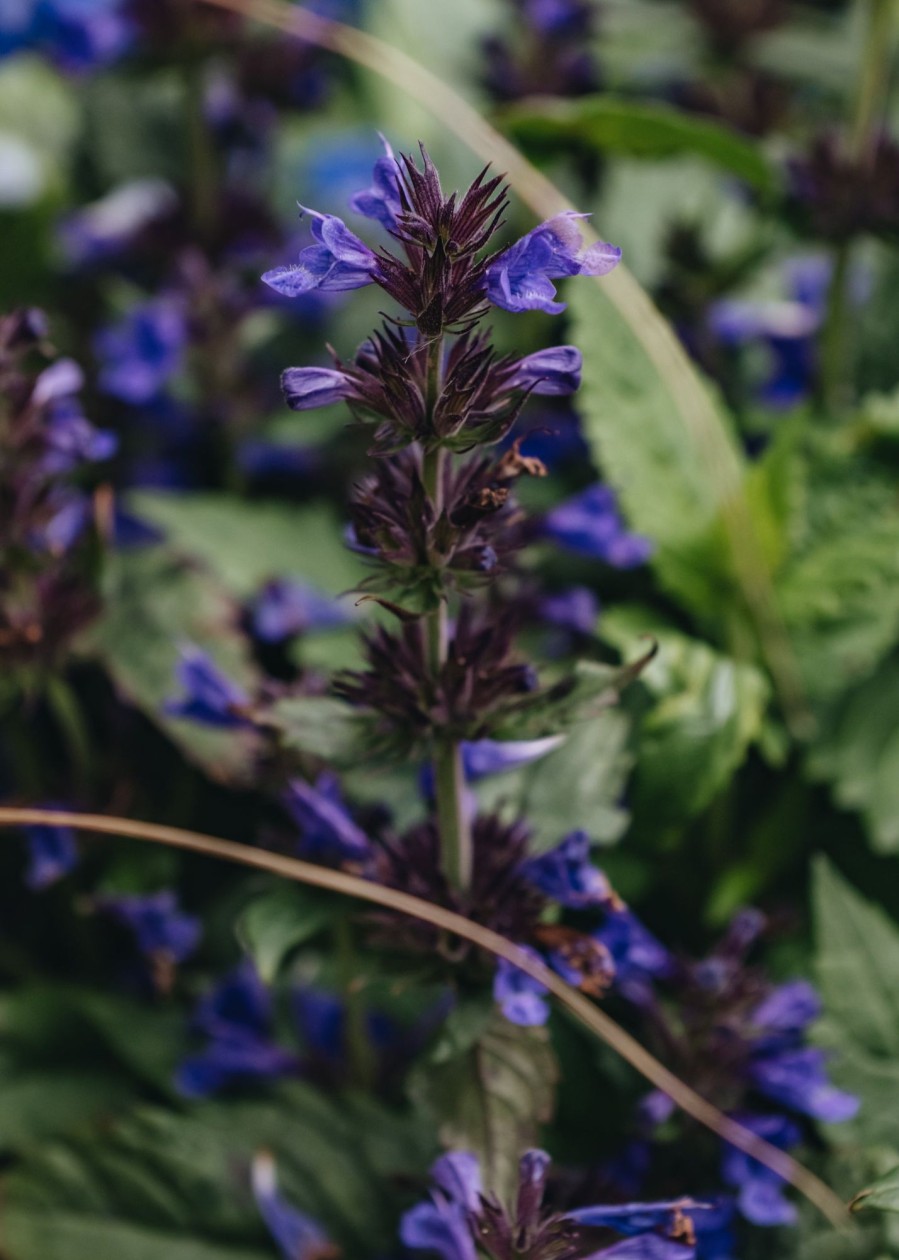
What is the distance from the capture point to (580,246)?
18.3 inches

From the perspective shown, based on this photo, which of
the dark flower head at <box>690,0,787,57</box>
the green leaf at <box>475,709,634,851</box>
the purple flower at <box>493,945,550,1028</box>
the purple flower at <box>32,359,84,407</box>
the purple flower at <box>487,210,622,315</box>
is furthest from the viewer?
the dark flower head at <box>690,0,787,57</box>

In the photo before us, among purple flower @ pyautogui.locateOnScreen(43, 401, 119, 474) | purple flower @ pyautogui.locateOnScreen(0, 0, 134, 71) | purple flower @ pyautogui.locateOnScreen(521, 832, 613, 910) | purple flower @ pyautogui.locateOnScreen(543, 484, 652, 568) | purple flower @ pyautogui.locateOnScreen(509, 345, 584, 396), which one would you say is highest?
purple flower @ pyautogui.locateOnScreen(0, 0, 134, 71)

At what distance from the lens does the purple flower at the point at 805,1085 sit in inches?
25.8

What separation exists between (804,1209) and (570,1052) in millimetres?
157

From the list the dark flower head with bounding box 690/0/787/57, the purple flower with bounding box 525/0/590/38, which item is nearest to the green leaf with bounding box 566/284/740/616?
the purple flower with bounding box 525/0/590/38

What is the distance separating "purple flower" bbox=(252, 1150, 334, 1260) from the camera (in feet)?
2.30

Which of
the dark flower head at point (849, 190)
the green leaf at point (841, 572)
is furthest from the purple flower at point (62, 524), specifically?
the dark flower head at point (849, 190)

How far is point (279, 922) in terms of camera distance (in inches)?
24.9

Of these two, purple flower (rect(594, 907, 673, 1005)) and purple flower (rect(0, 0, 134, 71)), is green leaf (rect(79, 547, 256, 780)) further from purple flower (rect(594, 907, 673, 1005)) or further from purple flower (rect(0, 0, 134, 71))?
purple flower (rect(0, 0, 134, 71))

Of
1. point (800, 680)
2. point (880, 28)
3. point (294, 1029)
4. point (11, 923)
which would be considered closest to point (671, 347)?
point (800, 680)

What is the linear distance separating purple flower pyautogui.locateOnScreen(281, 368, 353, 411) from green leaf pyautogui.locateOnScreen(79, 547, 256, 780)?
0.34 metres

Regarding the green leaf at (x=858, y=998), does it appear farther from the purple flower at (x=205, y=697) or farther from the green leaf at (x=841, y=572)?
the purple flower at (x=205, y=697)

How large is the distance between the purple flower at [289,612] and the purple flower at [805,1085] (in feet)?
1.42

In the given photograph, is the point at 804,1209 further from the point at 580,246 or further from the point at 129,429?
the point at 129,429
